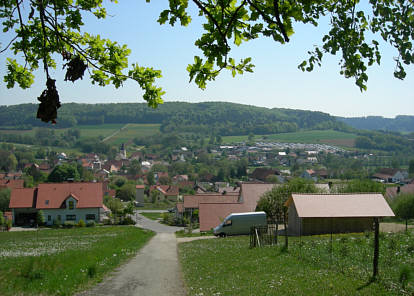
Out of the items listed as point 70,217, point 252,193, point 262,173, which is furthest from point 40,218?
point 262,173

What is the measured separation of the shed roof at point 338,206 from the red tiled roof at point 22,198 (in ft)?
128

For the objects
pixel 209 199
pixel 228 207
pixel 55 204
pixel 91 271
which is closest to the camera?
pixel 91 271

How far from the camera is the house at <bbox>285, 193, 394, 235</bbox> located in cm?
3056

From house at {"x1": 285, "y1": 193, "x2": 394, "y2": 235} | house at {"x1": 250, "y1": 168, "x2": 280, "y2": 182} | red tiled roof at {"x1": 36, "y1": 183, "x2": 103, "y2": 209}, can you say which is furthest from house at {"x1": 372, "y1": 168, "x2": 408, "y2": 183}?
house at {"x1": 285, "y1": 193, "x2": 394, "y2": 235}

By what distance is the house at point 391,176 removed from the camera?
137300mm

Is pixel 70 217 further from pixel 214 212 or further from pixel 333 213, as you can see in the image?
pixel 333 213

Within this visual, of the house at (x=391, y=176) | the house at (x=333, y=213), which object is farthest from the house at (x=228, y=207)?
the house at (x=391, y=176)

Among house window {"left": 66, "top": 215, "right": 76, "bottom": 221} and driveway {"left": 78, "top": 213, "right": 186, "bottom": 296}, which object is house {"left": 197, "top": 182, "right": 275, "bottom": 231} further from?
driveway {"left": 78, "top": 213, "right": 186, "bottom": 296}

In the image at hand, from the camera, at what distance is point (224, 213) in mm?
43938

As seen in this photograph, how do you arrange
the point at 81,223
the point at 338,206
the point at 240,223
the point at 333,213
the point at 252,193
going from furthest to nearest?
the point at 81,223 < the point at 252,193 < the point at 240,223 < the point at 338,206 < the point at 333,213

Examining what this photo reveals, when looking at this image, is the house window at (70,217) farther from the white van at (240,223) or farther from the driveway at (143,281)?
the driveway at (143,281)

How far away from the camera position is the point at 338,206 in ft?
102

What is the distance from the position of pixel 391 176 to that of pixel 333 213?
392 feet

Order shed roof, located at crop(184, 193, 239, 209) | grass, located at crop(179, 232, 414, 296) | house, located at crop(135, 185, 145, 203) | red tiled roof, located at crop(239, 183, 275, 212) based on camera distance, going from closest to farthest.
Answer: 1. grass, located at crop(179, 232, 414, 296)
2. red tiled roof, located at crop(239, 183, 275, 212)
3. shed roof, located at crop(184, 193, 239, 209)
4. house, located at crop(135, 185, 145, 203)
